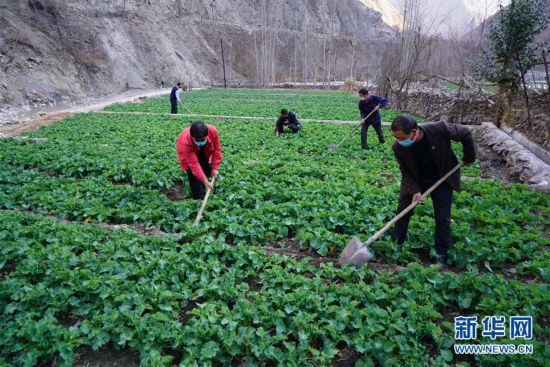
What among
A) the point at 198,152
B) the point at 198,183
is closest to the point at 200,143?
the point at 198,152

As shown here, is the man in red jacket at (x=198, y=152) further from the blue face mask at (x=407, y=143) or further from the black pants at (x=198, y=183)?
the blue face mask at (x=407, y=143)

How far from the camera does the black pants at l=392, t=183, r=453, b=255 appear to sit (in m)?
4.23

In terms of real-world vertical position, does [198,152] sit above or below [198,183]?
above

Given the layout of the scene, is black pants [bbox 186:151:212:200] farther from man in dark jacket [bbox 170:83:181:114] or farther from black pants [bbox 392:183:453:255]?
man in dark jacket [bbox 170:83:181:114]

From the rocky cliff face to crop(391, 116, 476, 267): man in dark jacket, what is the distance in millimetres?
23312

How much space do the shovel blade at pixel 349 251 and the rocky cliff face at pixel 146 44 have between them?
23.0m

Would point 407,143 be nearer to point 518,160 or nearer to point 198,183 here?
point 198,183

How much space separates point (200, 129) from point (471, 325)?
4.02 meters

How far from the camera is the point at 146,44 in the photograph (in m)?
40.9

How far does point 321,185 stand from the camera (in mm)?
6582

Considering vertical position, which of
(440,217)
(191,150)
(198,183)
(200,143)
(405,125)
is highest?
(405,125)

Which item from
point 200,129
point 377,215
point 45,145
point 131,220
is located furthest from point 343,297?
point 45,145

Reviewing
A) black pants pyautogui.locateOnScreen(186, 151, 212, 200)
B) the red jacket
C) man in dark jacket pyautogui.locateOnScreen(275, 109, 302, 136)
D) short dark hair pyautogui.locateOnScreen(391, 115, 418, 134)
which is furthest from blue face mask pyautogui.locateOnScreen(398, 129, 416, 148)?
man in dark jacket pyautogui.locateOnScreen(275, 109, 302, 136)

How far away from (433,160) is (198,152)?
11.7 ft
